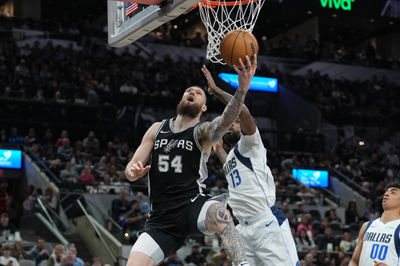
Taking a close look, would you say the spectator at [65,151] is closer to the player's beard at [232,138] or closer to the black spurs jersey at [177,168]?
the player's beard at [232,138]

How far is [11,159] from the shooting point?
20031mm

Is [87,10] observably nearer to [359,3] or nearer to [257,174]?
[359,3]

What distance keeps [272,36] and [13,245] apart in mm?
26600

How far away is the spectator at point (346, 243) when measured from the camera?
1672cm

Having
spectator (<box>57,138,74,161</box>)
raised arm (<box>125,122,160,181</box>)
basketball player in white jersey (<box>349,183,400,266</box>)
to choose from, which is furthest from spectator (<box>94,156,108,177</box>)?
raised arm (<box>125,122,160,181</box>)

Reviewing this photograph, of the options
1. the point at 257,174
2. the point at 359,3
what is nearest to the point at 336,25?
the point at 359,3

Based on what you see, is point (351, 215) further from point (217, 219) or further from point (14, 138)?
point (217, 219)

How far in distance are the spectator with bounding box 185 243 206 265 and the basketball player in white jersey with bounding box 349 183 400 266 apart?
687cm

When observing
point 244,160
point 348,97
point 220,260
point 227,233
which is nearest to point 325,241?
point 220,260

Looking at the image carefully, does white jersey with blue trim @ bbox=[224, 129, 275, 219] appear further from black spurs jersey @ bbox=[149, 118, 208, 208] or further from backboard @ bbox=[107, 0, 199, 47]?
backboard @ bbox=[107, 0, 199, 47]

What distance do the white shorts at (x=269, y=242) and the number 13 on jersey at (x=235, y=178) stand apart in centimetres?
40

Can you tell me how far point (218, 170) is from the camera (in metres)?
20.9

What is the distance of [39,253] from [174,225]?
855cm

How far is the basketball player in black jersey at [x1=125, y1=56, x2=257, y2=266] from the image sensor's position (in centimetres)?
572
